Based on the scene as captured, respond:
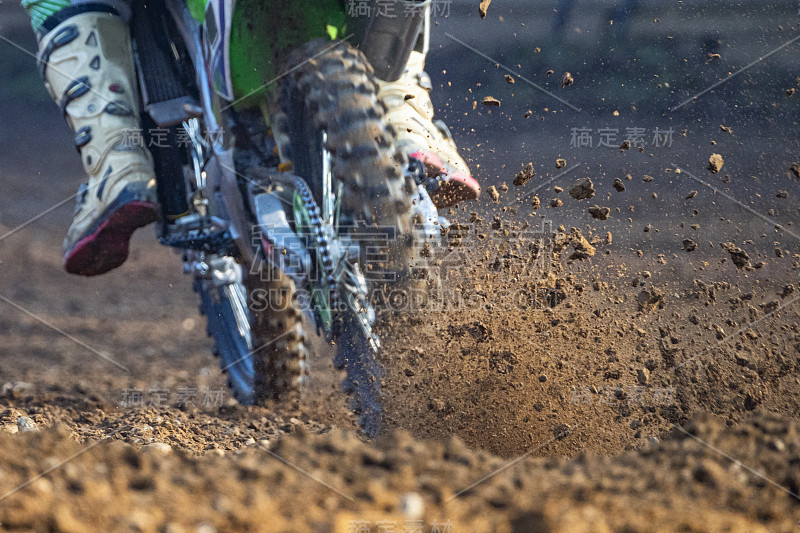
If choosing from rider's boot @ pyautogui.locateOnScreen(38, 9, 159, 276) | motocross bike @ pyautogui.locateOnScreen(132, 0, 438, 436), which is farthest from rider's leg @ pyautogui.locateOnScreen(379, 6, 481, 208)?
rider's boot @ pyautogui.locateOnScreen(38, 9, 159, 276)

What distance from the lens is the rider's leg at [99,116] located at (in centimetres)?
183

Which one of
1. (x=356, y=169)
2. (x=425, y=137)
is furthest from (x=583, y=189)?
(x=356, y=169)

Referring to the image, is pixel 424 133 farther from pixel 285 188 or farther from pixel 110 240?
pixel 110 240

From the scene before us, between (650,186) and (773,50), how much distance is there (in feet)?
3.31

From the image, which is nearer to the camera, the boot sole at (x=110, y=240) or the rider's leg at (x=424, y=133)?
the rider's leg at (x=424, y=133)

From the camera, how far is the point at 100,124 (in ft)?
6.11

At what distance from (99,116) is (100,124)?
2 centimetres

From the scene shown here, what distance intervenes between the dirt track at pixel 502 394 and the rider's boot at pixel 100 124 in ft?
1.79

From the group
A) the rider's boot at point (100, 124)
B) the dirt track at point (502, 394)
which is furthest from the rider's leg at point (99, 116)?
the dirt track at point (502, 394)

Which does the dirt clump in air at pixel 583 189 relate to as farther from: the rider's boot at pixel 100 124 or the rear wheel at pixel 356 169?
the rider's boot at pixel 100 124

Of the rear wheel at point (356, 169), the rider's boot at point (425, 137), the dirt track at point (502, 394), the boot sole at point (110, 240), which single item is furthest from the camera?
the boot sole at point (110, 240)

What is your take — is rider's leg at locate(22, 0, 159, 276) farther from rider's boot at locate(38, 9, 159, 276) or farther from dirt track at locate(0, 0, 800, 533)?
dirt track at locate(0, 0, 800, 533)

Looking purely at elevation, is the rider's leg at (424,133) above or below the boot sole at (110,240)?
above

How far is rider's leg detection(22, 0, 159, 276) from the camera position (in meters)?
1.83
